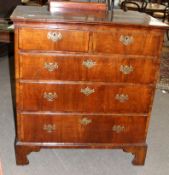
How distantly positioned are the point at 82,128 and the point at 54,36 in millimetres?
685

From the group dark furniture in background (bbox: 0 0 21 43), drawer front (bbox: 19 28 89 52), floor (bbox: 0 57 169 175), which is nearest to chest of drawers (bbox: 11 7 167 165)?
drawer front (bbox: 19 28 89 52)

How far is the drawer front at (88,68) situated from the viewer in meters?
1.82

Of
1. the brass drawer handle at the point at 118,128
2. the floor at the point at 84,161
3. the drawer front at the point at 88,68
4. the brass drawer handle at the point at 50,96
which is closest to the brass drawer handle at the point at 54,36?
the drawer front at the point at 88,68

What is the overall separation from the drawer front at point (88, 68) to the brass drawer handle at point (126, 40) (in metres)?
0.09

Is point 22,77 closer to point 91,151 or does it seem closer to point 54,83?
point 54,83

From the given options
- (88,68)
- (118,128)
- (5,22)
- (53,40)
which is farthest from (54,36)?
(5,22)

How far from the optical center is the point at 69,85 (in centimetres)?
191

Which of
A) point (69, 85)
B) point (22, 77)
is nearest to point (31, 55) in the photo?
point (22, 77)

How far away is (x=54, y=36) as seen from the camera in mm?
1754

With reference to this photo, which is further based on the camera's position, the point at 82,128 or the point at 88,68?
the point at 82,128

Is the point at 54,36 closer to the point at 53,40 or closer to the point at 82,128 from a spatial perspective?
the point at 53,40

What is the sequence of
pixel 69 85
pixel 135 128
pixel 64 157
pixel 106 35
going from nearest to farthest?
pixel 106 35 → pixel 69 85 → pixel 135 128 → pixel 64 157

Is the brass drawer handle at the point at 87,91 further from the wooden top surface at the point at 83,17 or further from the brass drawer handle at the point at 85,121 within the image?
the wooden top surface at the point at 83,17

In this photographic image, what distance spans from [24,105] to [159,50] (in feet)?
3.07
